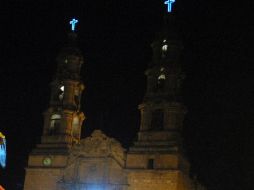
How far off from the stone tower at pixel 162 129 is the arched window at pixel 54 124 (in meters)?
7.14

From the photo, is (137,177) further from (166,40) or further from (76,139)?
(166,40)

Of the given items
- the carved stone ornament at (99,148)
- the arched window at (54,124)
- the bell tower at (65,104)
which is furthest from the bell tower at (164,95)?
the arched window at (54,124)

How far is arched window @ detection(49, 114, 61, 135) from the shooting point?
45.3 metres

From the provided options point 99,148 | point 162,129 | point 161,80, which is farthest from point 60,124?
point 161,80

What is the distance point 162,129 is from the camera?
41719 mm

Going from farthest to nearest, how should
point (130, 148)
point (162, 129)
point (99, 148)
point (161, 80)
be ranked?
point (161, 80)
point (99, 148)
point (130, 148)
point (162, 129)

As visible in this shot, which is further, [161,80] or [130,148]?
[161,80]

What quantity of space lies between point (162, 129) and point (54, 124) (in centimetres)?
948

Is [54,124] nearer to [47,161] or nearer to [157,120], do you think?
[47,161]

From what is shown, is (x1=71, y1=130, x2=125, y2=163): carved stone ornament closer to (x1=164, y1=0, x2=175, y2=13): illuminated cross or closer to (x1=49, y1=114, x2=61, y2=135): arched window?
(x1=49, y1=114, x2=61, y2=135): arched window

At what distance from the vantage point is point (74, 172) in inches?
1668

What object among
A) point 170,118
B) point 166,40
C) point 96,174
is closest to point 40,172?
point 96,174

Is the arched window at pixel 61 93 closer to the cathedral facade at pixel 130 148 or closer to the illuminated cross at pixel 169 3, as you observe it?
the cathedral facade at pixel 130 148

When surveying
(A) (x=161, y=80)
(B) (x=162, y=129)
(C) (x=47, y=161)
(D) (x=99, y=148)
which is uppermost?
(A) (x=161, y=80)
